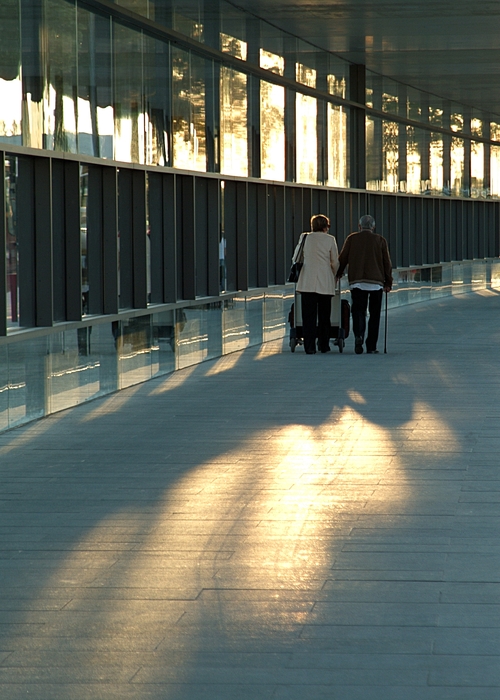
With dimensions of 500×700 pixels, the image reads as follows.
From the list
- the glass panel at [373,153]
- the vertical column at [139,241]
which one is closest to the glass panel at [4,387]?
the vertical column at [139,241]

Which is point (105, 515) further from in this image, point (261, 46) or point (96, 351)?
point (261, 46)

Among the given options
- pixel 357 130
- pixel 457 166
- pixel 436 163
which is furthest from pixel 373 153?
pixel 457 166

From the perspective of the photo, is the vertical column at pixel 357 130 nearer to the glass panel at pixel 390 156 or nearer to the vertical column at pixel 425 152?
the glass panel at pixel 390 156

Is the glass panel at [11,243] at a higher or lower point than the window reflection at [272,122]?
lower

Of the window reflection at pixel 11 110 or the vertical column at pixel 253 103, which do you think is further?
the vertical column at pixel 253 103

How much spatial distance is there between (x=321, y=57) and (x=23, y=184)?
1185 centimetres

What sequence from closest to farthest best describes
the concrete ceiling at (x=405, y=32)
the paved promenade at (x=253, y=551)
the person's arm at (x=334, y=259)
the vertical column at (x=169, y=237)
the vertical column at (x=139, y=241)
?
the paved promenade at (x=253, y=551) → the vertical column at (x=139, y=241) → the vertical column at (x=169, y=237) → the person's arm at (x=334, y=259) → the concrete ceiling at (x=405, y=32)

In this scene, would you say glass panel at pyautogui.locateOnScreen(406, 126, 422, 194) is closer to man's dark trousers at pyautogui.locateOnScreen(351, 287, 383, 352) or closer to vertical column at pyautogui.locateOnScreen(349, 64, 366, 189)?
vertical column at pyautogui.locateOnScreen(349, 64, 366, 189)

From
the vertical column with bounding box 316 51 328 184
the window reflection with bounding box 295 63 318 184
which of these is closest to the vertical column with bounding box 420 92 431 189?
the vertical column with bounding box 316 51 328 184

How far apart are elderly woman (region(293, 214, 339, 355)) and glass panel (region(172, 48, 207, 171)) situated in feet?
5.41

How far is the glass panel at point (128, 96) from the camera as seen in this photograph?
12.8 metres

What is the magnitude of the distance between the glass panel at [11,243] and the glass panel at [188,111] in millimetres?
4344

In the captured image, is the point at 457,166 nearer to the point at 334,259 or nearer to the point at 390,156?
the point at 390,156

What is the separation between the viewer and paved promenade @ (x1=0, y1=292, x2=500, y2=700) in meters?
4.25
